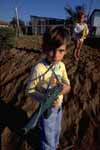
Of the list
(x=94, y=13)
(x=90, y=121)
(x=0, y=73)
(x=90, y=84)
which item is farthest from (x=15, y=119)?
(x=94, y=13)

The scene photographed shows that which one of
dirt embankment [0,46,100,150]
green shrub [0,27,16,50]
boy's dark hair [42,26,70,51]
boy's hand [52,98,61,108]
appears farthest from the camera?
green shrub [0,27,16,50]

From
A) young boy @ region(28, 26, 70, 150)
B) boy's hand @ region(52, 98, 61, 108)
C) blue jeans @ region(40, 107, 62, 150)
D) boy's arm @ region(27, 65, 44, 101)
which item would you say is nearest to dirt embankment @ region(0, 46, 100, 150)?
blue jeans @ region(40, 107, 62, 150)

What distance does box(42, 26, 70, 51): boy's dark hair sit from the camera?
2.33 metres

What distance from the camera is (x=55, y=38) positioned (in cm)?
234

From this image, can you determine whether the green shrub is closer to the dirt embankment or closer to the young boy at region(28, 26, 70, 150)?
the dirt embankment

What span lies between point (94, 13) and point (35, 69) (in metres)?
29.8

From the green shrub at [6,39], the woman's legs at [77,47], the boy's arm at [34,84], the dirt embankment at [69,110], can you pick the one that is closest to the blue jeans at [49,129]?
the boy's arm at [34,84]

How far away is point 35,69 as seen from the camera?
242 centimetres

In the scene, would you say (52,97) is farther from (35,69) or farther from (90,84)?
(90,84)

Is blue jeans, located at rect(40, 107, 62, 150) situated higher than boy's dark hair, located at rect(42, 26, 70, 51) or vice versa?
boy's dark hair, located at rect(42, 26, 70, 51)

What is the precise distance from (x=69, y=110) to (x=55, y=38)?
2.07 meters

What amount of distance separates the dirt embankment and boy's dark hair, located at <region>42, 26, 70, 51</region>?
5.11 feet

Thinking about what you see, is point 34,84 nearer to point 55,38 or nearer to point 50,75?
point 50,75

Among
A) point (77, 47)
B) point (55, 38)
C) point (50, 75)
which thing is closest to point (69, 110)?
point (50, 75)
